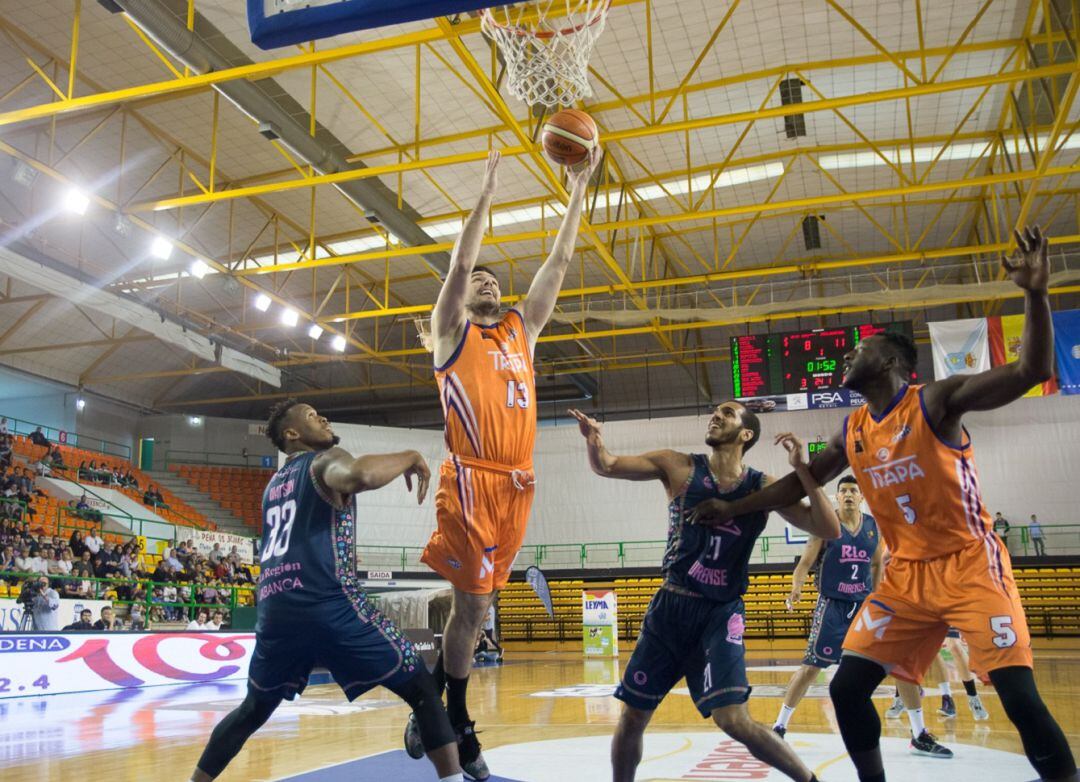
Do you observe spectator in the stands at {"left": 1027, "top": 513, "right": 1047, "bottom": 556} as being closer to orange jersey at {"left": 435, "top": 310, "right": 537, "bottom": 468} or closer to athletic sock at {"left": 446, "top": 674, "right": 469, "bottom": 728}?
orange jersey at {"left": 435, "top": 310, "right": 537, "bottom": 468}

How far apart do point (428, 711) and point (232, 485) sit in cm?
2966

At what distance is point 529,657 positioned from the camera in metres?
20.7

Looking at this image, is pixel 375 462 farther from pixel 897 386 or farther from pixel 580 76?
pixel 580 76

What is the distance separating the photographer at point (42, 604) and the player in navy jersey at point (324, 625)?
10713mm

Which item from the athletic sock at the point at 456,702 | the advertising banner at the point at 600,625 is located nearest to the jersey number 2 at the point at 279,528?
the athletic sock at the point at 456,702

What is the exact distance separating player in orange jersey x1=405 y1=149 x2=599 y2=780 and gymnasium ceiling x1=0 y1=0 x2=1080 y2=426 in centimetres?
673

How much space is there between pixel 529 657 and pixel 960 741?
14.7 m

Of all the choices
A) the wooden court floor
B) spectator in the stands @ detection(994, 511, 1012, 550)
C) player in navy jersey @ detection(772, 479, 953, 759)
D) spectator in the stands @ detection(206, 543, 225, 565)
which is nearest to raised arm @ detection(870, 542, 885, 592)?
player in navy jersey @ detection(772, 479, 953, 759)

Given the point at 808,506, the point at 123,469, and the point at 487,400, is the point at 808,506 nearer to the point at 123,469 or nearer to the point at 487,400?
the point at 487,400

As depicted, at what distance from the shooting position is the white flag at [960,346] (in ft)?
58.7

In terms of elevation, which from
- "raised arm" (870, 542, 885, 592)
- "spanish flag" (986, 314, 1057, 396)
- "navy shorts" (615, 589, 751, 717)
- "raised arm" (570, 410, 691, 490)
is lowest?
"navy shorts" (615, 589, 751, 717)

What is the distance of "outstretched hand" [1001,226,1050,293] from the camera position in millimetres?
3211

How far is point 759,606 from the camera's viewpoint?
22953mm

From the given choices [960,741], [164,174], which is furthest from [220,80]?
[960,741]
